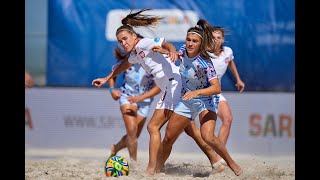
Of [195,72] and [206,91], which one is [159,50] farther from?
[206,91]

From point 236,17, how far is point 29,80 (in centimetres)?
311

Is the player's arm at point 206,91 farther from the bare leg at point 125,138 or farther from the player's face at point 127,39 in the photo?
the bare leg at point 125,138

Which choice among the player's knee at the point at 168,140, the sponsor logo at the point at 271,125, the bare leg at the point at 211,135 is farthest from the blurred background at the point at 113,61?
the bare leg at the point at 211,135

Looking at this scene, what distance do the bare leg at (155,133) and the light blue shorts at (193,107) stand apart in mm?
176

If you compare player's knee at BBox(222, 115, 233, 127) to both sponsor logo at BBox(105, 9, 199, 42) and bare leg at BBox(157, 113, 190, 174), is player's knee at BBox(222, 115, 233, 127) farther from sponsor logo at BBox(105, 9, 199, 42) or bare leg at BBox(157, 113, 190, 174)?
sponsor logo at BBox(105, 9, 199, 42)

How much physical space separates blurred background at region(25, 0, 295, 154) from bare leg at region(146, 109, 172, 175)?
109 inches

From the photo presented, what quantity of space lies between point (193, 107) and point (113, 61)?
351 cm

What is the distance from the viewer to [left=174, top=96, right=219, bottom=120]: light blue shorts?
283 inches

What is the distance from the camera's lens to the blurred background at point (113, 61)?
10133mm

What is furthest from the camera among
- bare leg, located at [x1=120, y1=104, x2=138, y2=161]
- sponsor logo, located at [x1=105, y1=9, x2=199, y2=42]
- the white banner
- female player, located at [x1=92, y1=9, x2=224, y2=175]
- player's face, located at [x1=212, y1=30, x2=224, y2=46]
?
sponsor logo, located at [x1=105, y1=9, x2=199, y2=42]

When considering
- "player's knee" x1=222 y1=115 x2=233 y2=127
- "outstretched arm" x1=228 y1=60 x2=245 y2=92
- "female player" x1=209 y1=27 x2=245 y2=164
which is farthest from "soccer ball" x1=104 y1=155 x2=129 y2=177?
"outstretched arm" x1=228 y1=60 x2=245 y2=92

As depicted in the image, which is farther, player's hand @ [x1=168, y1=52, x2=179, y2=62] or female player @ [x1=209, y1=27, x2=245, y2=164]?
female player @ [x1=209, y1=27, x2=245, y2=164]
